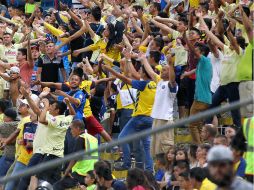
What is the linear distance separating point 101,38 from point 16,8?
6869 mm

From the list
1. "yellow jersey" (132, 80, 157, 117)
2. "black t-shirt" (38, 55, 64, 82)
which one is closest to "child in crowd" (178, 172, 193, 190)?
"yellow jersey" (132, 80, 157, 117)

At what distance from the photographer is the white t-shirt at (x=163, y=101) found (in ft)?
50.5

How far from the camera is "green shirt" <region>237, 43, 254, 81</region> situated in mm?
14695

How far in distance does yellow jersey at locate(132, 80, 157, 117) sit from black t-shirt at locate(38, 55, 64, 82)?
4.77 m

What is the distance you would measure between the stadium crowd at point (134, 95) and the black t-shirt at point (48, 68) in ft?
0.06

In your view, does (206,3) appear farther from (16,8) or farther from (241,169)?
(241,169)

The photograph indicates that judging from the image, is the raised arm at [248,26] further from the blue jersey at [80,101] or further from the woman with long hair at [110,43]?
the woman with long hair at [110,43]

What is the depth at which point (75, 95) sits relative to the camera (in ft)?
54.6

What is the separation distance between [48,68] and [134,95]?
3695 millimetres

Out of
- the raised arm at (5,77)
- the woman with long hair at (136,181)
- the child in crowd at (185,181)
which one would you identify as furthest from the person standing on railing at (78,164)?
the raised arm at (5,77)

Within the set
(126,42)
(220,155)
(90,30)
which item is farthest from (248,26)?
(90,30)

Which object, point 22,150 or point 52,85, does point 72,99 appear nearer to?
point 22,150

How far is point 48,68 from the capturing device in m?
20.6

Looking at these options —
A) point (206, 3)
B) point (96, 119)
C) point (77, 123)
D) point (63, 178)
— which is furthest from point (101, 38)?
point (63, 178)
